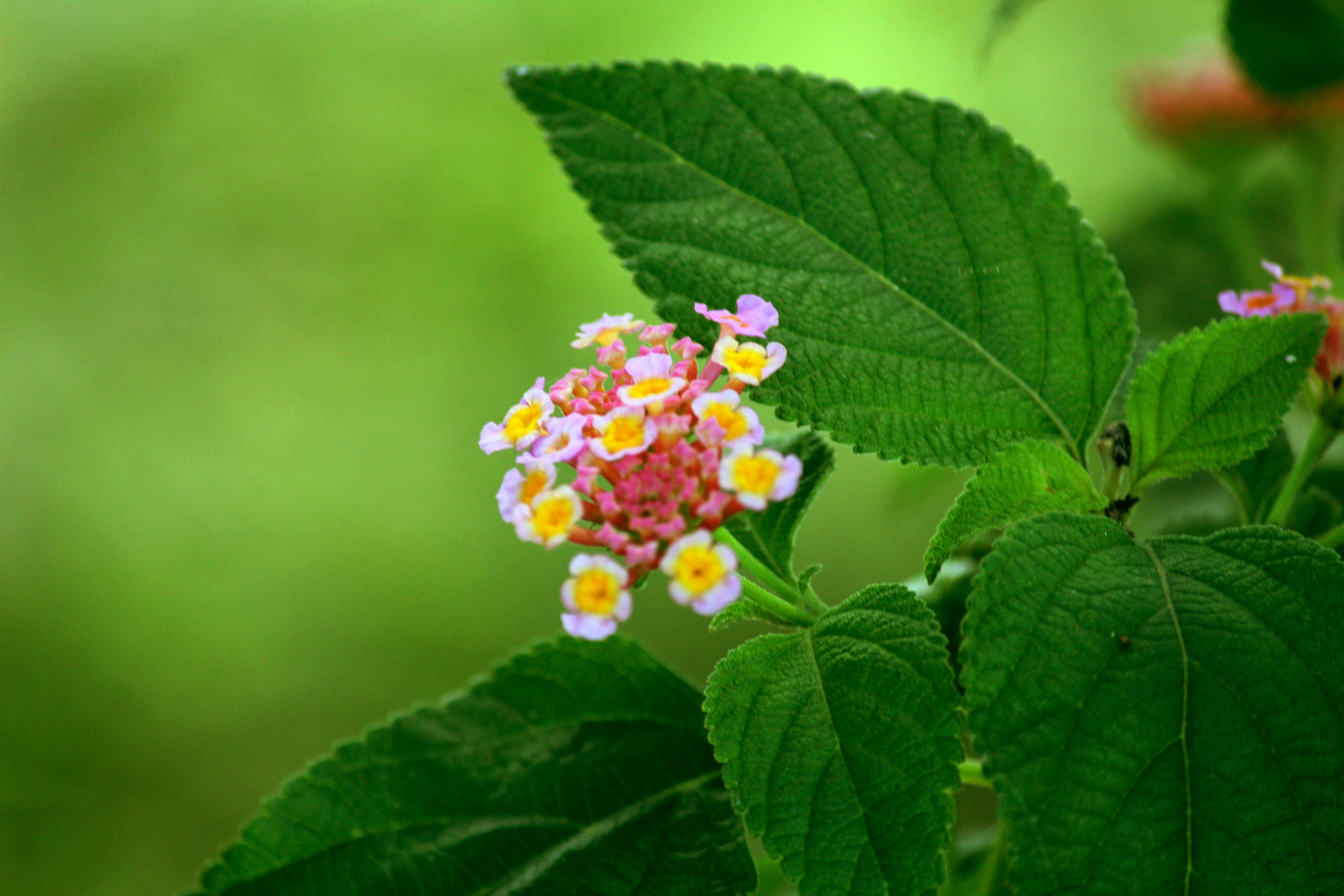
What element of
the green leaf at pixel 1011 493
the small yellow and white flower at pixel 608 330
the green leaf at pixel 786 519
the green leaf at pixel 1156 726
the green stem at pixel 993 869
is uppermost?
the small yellow and white flower at pixel 608 330

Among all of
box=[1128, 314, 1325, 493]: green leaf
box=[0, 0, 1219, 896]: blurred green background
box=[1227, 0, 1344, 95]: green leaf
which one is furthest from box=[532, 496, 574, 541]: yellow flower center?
box=[0, 0, 1219, 896]: blurred green background

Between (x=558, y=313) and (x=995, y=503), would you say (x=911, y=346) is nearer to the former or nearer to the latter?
(x=995, y=503)

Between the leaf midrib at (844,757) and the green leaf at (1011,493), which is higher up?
the green leaf at (1011,493)

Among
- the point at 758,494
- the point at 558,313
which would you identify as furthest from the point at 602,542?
the point at 558,313

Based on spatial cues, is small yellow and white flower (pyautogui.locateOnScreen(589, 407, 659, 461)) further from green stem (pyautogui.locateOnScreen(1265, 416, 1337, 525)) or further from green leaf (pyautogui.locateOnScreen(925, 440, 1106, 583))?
green stem (pyautogui.locateOnScreen(1265, 416, 1337, 525))

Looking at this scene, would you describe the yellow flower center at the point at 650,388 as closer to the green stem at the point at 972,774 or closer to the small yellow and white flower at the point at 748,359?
the small yellow and white flower at the point at 748,359

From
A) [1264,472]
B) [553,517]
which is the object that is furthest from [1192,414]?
[553,517]

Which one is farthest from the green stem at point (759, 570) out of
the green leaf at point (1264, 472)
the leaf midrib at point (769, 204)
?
the green leaf at point (1264, 472)
